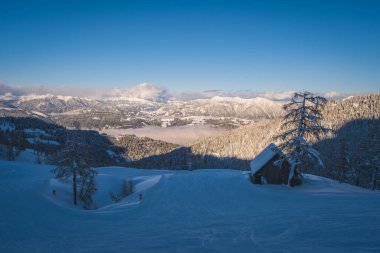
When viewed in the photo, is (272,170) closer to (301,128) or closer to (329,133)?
(301,128)

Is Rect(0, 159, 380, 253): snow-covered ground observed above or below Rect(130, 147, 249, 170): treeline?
above

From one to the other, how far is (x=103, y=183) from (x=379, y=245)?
51889mm

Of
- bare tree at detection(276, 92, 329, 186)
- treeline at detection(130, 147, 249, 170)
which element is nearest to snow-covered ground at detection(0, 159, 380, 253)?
bare tree at detection(276, 92, 329, 186)

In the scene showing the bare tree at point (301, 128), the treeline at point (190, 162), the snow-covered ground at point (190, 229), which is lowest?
the treeline at point (190, 162)

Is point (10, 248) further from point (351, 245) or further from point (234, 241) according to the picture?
point (351, 245)

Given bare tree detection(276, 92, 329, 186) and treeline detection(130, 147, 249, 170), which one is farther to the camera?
treeline detection(130, 147, 249, 170)

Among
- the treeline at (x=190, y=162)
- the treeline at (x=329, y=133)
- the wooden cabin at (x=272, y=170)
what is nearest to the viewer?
the wooden cabin at (x=272, y=170)

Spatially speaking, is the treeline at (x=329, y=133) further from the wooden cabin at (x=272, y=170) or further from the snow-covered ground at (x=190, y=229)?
the snow-covered ground at (x=190, y=229)

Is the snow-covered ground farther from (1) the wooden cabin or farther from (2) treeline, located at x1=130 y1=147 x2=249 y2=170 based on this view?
(2) treeline, located at x1=130 y1=147 x2=249 y2=170

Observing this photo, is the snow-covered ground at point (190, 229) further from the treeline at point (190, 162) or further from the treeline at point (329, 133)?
the treeline at point (190, 162)

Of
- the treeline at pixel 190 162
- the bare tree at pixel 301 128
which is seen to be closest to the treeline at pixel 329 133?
the treeline at pixel 190 162

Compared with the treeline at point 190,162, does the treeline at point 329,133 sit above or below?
above

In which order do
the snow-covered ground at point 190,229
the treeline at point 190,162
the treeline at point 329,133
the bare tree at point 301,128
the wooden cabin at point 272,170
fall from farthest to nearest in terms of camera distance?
the treeline at point 329,133
the treeline at point 190,162
the wooden cabin at point 272,170
the bare tree at point 301,128
the snow-covered ground at point 190,229

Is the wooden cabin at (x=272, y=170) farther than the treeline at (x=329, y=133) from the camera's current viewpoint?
No
